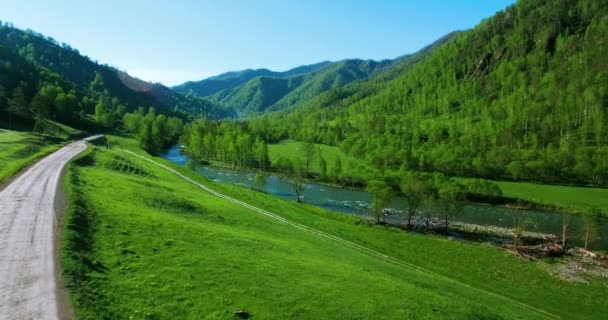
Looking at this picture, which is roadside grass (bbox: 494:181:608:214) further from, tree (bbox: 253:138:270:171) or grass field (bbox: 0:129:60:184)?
grass field (bbox: 0:129:60:184)

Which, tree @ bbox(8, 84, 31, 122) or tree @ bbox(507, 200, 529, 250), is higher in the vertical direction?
tree @ bbox(8, 84, 31, 122)

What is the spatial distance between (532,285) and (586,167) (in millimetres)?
121713

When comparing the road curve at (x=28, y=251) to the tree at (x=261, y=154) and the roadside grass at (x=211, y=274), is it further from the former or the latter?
the tree at (x=261, y=154)

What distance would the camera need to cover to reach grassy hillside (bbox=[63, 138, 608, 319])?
1028 inches

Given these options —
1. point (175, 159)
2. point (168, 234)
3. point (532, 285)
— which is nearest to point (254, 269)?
point (168, 234)

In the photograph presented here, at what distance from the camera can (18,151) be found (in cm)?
7912

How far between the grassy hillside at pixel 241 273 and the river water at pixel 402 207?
3798 cm

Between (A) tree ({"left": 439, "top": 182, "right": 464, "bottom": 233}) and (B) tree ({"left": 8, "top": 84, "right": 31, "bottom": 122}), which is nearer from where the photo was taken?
(A) tree ({"left": 439, "top": 182, "right": 464, "bottom": 233})

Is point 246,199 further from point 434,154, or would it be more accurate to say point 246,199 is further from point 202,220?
point 434,154

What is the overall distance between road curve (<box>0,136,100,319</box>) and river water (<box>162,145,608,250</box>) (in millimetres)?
81028

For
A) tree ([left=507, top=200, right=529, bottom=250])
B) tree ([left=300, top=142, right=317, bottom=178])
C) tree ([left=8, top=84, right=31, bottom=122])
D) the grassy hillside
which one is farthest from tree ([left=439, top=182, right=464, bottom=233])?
tree ([left=8, top=84, right=31, bottom=122])

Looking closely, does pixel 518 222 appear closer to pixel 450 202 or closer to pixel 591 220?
pixel 591 220

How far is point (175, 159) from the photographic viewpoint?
199625mm

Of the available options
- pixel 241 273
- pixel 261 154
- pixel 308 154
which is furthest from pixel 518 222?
pixel 261 154
